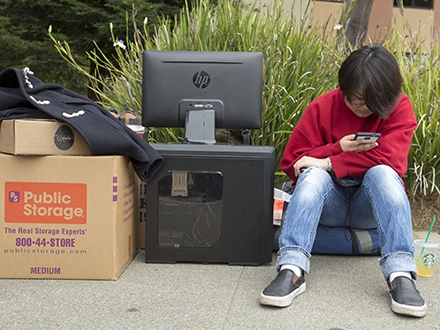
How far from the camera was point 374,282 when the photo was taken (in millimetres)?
2738

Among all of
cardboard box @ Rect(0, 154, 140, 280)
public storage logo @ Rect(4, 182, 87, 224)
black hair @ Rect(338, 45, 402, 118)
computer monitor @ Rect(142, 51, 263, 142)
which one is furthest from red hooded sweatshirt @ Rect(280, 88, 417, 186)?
public storage logo @ Rect(4, 182, 87, 224)

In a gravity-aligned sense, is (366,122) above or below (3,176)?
above

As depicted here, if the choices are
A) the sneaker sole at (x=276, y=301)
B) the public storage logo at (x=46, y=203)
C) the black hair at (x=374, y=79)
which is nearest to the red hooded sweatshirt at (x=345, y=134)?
the black hair at (x=374, y=79)

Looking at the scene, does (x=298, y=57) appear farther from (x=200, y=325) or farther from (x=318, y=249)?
(x=200, y=325)

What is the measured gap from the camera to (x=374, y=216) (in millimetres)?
2576

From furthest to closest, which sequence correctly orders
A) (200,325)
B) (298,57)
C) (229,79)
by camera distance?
(298,57), (229,79), (200,325)

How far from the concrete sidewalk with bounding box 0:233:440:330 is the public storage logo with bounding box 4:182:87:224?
0.28m

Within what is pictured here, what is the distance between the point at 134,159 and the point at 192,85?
54 centimetres

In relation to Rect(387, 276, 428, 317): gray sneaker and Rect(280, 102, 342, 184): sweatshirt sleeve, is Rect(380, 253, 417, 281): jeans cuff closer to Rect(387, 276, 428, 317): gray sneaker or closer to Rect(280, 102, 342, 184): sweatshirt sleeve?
Rect(387, 276, 428, 317): gray sneaker

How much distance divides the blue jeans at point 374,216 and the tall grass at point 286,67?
1.30 metres

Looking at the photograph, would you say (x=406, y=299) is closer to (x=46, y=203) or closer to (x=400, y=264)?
(x=400, y=264)

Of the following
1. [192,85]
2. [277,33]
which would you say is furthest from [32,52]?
[192,85]

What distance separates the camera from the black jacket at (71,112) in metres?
2.60

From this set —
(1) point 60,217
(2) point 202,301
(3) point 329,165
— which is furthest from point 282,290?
(1) point 60,217
